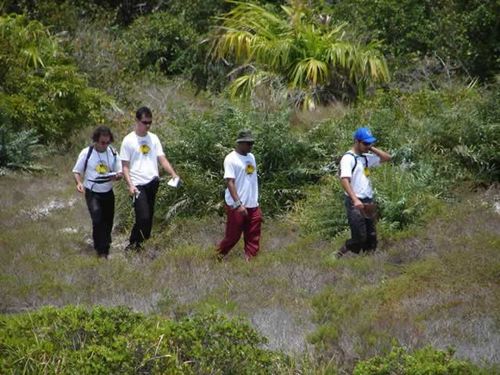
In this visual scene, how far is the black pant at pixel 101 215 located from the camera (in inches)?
451

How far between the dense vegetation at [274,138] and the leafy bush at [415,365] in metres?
0.01

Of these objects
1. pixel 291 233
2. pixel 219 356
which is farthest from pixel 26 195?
pixel 219 356

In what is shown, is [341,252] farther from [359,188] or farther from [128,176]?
[128,176]

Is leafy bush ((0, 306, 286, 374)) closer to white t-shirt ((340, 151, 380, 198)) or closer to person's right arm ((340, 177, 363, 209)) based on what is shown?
person's right arm ((340, 177, 363, 209))

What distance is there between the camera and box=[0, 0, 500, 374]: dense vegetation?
23.0 feet

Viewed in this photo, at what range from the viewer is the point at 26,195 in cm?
1538

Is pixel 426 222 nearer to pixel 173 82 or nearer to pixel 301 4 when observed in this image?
pixel 301 4

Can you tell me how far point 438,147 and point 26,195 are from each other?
5.93m

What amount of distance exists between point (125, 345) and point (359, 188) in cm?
464

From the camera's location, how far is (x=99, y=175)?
37.3 ft

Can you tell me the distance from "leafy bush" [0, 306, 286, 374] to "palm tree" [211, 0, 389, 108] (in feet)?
35.6

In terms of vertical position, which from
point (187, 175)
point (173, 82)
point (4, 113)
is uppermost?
point (187, 175)

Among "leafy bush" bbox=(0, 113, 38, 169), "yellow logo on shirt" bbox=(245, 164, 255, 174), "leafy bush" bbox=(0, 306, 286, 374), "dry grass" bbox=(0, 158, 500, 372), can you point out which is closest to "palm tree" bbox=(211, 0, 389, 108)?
"leafy bush" bbox=(0, 113, 38, 169)

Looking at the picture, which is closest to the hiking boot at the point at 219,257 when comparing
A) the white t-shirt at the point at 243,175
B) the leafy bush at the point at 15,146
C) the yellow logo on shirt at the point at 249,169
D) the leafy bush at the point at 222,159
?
the white t-shirt at the point at 243,175
